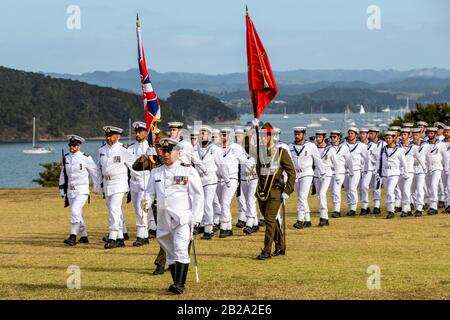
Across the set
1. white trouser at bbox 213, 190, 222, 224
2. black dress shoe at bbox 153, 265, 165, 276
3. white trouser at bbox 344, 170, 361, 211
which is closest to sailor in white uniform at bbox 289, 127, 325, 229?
white trouser at bbox 213, 190, 222, 224

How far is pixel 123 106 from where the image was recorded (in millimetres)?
177625

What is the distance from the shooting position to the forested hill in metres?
167

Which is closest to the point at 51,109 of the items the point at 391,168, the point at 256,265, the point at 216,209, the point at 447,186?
the point at 447,186

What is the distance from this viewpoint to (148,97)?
54.9 feet

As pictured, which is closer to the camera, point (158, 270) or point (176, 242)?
point (176, 242)

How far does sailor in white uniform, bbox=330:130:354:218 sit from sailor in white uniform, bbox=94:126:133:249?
770 centimetres

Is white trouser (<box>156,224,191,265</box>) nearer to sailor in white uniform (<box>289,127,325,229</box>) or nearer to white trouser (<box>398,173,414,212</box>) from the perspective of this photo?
sailor in white uniform (<box>289,127,325,229</box>)

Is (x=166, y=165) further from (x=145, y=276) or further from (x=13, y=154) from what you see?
(x=13, y=154)

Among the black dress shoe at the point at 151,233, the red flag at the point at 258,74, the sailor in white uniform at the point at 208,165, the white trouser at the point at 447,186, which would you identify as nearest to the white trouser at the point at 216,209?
the sailor in white uniform at the point at 208,165

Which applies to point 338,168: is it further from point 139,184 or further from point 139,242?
point 139,242

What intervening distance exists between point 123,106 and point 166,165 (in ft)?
544

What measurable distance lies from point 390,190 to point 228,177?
561cm
